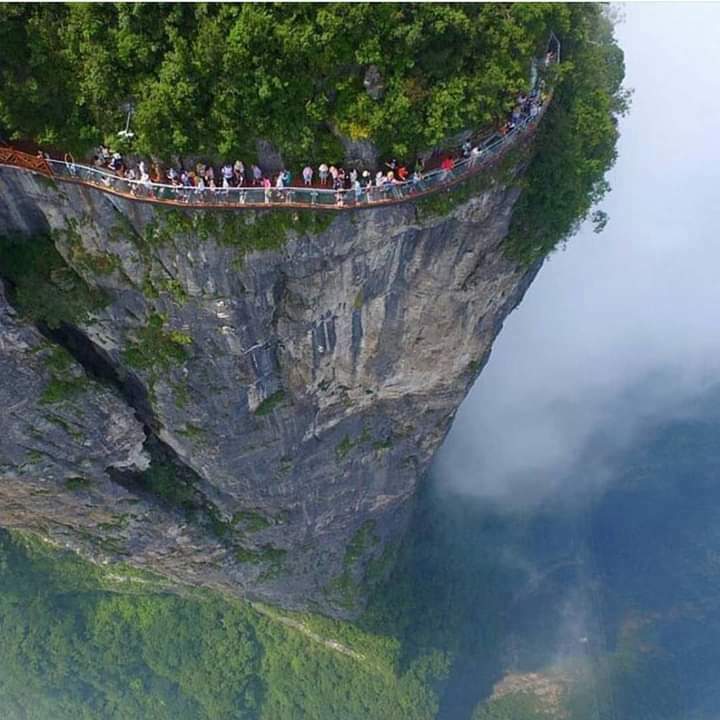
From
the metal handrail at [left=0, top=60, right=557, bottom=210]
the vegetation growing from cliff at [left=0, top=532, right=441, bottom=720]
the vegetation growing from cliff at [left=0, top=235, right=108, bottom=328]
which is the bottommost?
the vegetation growing from cliff at [left=0, top=532, right=441, bottom=720]

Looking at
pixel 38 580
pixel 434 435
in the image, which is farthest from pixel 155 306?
pixel 38 580

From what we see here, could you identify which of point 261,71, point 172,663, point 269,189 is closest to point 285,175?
point 269,189

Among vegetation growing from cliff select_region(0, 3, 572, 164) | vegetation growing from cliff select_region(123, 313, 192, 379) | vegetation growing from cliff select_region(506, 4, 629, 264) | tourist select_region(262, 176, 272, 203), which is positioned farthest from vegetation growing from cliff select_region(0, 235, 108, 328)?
vegetation growing from cliff select_region(506, 4, 629, 264)

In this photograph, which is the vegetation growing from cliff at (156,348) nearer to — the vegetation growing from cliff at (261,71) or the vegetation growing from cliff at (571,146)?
the vegetation growing from cliff at (261,71)

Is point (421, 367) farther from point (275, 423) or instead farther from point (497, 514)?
point (497, 514)

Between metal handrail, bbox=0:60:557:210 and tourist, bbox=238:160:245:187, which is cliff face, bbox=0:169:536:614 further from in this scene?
tourist, bbox=238:160:245:187

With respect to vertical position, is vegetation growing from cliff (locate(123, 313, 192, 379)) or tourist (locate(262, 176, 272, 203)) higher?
tourist (locate(262, 176, 272, 203))
